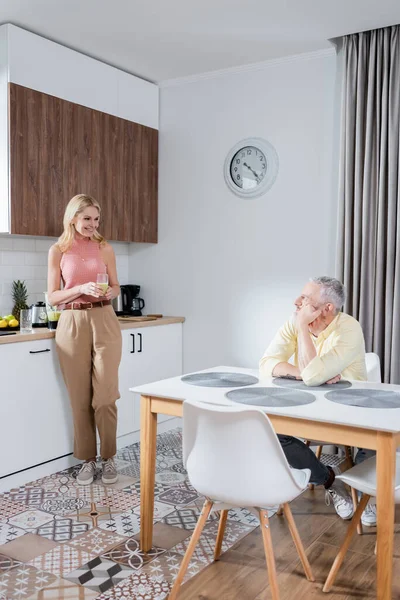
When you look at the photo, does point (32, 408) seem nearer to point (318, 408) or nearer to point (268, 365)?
point (268, 365)

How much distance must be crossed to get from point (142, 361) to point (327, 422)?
2.38m

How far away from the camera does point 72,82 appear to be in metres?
4.03

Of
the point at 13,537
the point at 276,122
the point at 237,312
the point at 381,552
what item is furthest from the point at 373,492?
the point at 276,122

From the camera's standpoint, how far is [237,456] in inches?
80.4

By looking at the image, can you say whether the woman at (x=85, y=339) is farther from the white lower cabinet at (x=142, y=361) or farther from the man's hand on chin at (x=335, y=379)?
the man's hand on chin at (x=335, y=379)

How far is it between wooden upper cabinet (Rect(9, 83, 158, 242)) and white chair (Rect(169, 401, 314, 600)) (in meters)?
2.12

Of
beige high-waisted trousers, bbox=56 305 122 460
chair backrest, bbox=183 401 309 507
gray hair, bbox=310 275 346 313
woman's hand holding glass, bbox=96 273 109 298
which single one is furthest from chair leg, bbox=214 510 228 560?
woman's hand holding glass, bbox=96 273 109 298

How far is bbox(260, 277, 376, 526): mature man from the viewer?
8.76 feet

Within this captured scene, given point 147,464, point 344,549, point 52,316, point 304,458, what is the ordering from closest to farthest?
point 344,549
point 147,464
point 304,458
point 52,316

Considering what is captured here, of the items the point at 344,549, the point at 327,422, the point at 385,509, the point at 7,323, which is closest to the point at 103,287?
the point at 7,323

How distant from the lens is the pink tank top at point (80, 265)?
3592mm

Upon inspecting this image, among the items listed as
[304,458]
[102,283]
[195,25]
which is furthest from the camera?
[195,25]

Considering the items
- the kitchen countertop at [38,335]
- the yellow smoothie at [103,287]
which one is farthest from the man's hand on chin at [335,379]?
the kitchen countertop at [38,335]

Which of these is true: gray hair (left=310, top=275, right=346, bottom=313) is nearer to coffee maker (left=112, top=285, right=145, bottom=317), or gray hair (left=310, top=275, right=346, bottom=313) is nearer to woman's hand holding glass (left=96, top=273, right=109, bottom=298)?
woman's hand holding glass (left=96, top=273, right=109, bottom=298)
